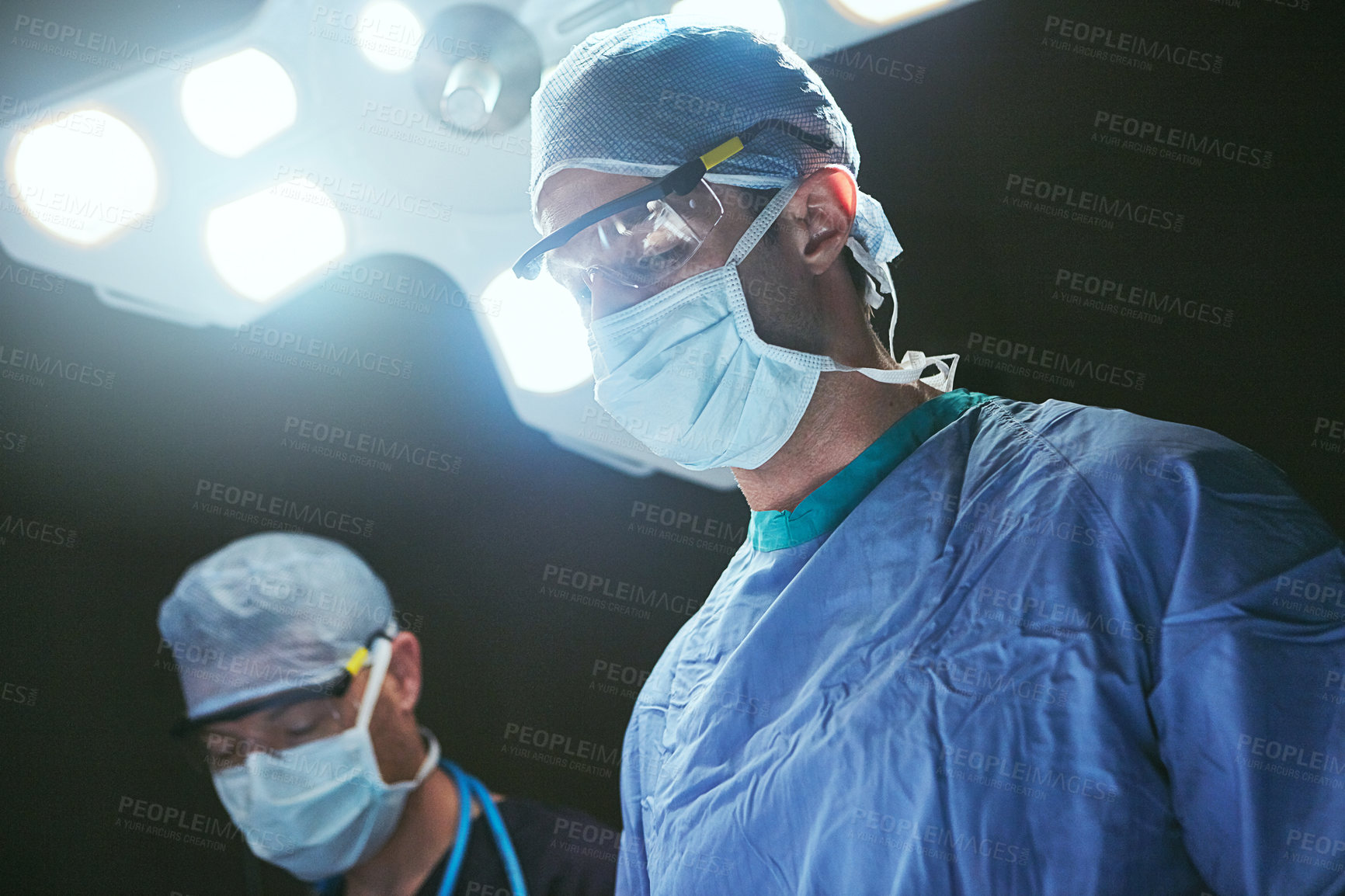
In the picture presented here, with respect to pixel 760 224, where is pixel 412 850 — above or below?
below

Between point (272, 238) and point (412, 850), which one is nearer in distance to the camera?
point (272, 238)

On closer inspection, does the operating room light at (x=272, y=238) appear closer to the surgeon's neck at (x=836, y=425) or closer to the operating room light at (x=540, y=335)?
the operating room light at (x=540, y=335)

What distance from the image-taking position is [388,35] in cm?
→ 123

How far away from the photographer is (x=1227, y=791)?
77 centimetres

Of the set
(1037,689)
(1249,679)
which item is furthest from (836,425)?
(1249,679)

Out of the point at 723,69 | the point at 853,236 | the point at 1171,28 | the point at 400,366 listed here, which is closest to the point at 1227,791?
the point at 853,236

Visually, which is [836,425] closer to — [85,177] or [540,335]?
[540,335]

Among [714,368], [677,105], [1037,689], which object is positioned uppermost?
[677,105]

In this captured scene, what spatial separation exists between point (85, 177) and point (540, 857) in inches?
69.4

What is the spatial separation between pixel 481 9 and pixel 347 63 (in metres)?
0.24

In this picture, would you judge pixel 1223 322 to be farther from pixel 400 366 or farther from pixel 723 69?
pixel 400 366

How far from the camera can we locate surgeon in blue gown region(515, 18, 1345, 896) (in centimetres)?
80

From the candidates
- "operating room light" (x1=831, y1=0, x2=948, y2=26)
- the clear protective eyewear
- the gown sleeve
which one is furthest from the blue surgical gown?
"operating room light" (x1=831, y1=0, x2=948, y2=26)

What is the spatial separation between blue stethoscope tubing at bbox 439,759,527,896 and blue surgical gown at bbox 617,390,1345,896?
99cm
